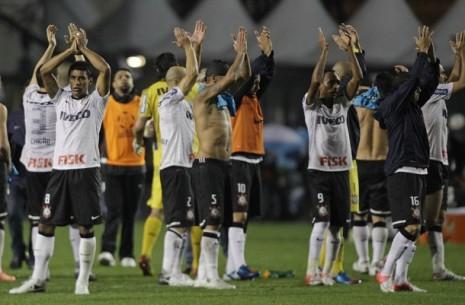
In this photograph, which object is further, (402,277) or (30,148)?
(30,148)

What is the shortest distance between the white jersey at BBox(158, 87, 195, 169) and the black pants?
3.72m

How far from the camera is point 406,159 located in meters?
15.4

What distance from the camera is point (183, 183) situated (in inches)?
656

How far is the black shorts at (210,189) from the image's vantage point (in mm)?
16297

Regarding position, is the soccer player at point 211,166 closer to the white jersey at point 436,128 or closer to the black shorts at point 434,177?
the white jersey at point 436,128

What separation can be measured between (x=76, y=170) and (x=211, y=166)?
5.52 feet

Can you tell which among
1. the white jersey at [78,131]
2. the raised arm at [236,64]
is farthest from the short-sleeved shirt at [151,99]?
the white jersey at [78,131]

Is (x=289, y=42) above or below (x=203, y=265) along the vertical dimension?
above

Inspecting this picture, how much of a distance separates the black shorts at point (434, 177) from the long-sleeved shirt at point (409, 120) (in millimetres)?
1754

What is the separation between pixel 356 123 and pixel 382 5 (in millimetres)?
17175

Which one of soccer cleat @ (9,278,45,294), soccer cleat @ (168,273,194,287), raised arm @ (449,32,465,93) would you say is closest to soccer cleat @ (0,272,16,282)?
soccer cleat @ (9,278,45,294)

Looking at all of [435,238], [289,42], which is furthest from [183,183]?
[289,42]

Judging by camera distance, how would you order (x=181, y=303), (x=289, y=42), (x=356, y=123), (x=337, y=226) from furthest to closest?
(x=289, y=42) → (x=356, y=123) → (x=337, y=226) → (x=181, y=303)

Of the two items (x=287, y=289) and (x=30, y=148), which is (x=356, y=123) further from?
(x=30, y=148)
